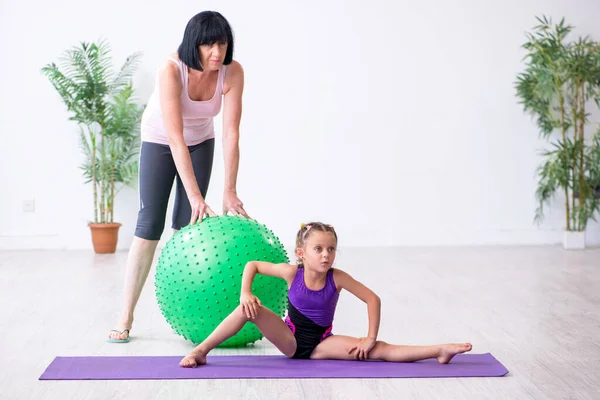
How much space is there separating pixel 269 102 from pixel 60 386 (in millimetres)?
4067

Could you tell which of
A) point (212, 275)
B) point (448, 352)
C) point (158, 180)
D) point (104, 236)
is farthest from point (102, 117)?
point (448, 352)

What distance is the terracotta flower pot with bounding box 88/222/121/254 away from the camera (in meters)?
5.93

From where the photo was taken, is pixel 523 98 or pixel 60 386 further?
pixel 523 98

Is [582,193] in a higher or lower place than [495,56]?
lower

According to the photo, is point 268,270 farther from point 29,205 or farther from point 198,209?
point 29,205

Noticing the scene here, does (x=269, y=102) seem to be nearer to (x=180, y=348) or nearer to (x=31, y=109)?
(x=31, y=109)

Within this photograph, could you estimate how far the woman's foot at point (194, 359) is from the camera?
9.03ft

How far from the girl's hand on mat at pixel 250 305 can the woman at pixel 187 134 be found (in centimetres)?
45

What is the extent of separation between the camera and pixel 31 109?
20.4 ft

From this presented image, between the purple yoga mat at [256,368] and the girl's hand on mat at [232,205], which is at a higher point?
the girl's hand on mat at [232,205]

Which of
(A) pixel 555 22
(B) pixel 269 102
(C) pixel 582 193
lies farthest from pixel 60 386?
(A) pixel 555 22

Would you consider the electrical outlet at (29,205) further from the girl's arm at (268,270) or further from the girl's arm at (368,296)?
the girl's arm at (368,296)

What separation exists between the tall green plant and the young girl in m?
3.39

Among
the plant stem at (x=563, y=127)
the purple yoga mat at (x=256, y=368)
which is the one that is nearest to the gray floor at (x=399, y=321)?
the purple yoga mat at (x=256, y=368)
